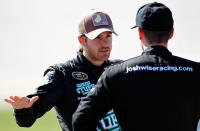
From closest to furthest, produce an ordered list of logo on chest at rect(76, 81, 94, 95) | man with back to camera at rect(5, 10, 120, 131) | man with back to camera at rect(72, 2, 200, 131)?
man with back to camera at rect(72, 2, 200, 131) → man with back to camera at rect(5, 10, 120, 131) → logo on chest at rect(76, 81, 94, 95)

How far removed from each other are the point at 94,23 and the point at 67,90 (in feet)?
2.16

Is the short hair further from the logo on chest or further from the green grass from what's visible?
the green grass

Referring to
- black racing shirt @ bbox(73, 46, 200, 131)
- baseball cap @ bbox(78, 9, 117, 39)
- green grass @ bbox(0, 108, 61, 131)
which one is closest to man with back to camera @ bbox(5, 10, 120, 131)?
baseball cap @ bbox(78, 9, 117, 39)

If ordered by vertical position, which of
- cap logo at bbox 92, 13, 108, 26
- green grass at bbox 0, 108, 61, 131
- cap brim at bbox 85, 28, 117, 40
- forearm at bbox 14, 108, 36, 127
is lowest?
green grass at bbox 0, 108, 61, 131

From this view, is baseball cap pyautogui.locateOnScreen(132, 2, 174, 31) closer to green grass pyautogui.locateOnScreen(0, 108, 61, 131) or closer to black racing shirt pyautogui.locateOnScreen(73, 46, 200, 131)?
black racing shirt pyautogui.locateOnScreen(73, 46, 200, 131)

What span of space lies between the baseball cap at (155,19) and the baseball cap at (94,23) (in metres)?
1.10

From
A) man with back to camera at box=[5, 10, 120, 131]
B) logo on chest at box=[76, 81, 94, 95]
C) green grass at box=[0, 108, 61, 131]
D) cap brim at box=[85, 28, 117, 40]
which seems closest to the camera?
man with back to camera at box=[5, 10, 120, 131]

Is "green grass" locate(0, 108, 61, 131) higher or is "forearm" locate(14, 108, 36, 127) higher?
"forearm" locate(14, 108, 36, 127)

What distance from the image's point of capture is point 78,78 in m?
3.28

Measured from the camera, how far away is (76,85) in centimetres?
322

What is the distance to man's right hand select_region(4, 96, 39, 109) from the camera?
2602 millimetres

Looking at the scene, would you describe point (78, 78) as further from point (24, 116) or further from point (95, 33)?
point (24, 116)

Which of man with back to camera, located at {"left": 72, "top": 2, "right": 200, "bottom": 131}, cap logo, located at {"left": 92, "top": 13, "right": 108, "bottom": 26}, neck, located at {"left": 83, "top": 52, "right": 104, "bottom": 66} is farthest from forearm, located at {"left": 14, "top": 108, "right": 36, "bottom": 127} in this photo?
cap logo, located at {"left": 92, "top": 13, "right": 108, "bottom": 26}

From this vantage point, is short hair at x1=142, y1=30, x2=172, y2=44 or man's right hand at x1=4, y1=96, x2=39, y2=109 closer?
short hair at x1=142, y1=30, x2=172, y2=44
